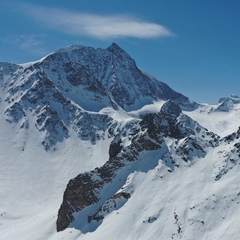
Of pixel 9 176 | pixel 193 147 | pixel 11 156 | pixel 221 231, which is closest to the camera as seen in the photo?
pixel 221 231

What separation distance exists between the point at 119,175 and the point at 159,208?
16.5m

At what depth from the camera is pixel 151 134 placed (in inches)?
4523

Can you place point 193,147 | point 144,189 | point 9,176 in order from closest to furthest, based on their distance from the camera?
point 144,189, point 193,147, point 9,176

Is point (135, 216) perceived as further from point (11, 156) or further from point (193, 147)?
point (11, 156)

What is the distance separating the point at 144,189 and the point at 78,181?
54.8ft

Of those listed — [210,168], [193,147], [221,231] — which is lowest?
[221,231]

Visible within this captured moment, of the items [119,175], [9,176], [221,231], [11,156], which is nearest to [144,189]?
[119,175]

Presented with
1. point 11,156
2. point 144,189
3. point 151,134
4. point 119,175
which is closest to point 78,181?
point 119,175

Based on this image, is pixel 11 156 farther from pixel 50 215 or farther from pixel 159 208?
pixel 159 208

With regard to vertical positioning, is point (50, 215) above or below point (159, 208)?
above

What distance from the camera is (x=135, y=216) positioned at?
92188 millimetres

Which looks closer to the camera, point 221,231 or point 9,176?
point 221,231

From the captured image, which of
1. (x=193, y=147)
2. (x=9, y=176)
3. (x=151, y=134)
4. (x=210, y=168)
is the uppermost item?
(x=9, y=176)

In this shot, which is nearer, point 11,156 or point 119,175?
point 119,175
